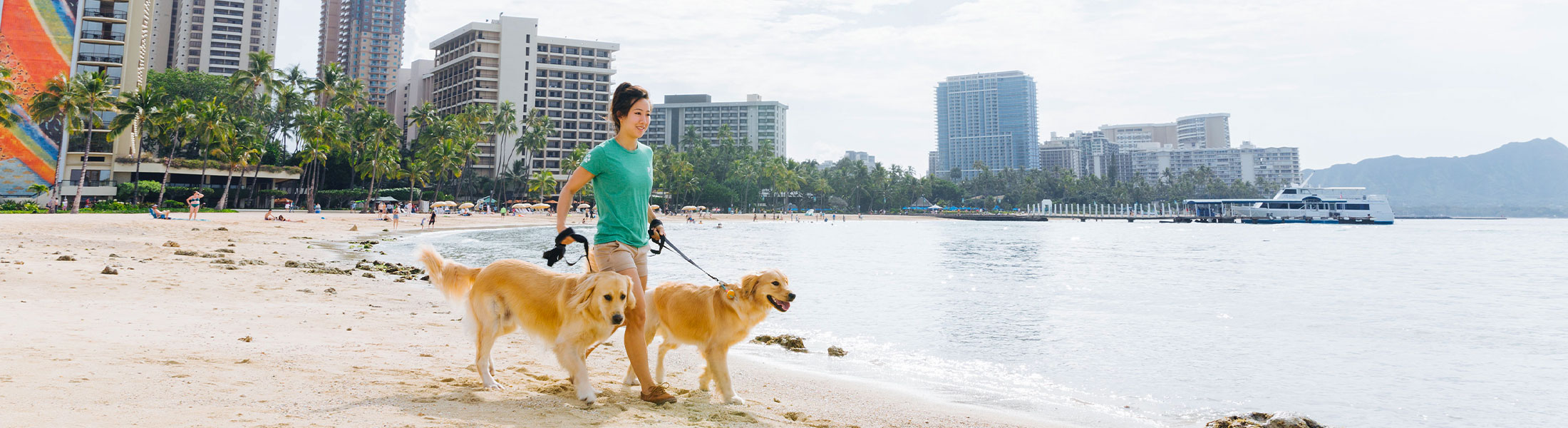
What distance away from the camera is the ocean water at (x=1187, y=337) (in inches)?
235

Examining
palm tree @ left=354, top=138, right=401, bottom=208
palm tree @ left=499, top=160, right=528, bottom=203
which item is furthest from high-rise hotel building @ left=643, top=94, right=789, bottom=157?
palm tree @ left=354, top=138, right=401, bottom=208

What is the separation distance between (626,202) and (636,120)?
1.60 ft

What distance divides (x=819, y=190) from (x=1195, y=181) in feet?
311

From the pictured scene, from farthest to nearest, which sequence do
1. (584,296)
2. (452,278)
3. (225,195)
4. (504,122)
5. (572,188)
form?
(504,122)
(225,195)
(452,278)
(572,188)
(584,296)

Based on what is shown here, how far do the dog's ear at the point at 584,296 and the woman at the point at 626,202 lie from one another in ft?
0.72

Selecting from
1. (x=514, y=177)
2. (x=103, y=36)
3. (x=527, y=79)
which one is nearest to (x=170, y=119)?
(x=103, y=36)

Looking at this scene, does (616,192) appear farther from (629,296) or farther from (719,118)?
(719,118)

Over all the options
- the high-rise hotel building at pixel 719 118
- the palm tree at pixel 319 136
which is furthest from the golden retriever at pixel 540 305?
the high-rise hotel building at pixel 719 118

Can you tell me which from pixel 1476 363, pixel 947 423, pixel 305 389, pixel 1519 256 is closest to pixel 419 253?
pixel 305 389

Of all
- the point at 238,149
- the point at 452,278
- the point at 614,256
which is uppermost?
the point at 238,149

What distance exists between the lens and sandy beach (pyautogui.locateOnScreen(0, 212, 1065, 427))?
3.35 m

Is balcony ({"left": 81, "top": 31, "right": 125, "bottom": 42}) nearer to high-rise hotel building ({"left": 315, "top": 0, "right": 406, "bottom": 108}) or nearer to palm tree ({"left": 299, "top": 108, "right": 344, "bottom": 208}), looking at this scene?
palm tree ({"left": 299, "top": 108, "right": 344, "bottom": 208})

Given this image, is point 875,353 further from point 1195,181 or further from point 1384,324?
point 1195,181

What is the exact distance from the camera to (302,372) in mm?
4281
